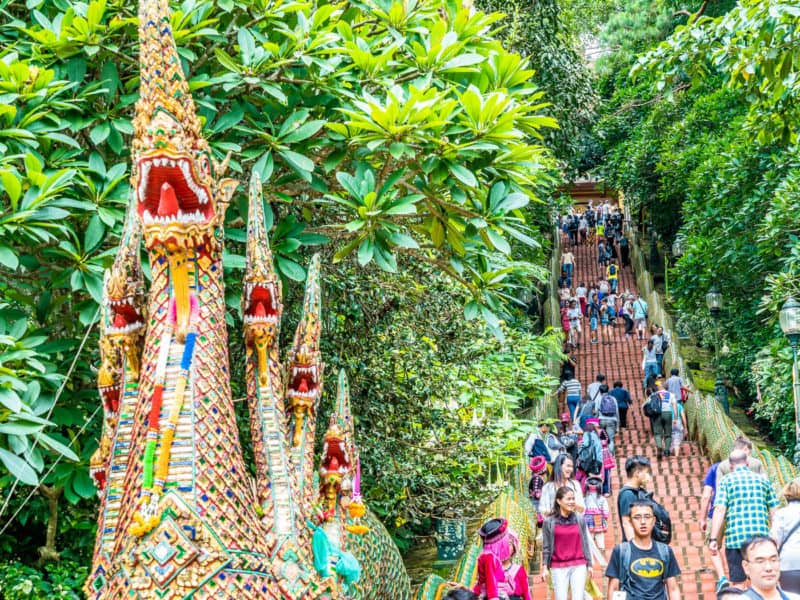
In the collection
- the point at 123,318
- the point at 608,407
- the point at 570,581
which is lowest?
the point at 570,581

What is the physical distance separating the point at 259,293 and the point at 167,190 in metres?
0.79

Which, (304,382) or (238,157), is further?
(238,157)

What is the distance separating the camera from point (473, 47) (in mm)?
8492

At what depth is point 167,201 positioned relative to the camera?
5.18 metres

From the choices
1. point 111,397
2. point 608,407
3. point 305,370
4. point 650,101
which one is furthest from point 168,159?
point 650,101

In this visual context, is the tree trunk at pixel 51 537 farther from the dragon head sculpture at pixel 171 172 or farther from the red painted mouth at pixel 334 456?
the dragon head sculpture at pixel 171 172

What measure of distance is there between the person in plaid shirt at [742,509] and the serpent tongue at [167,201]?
4.76 meters

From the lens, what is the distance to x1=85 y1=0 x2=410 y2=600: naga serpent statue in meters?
4.94

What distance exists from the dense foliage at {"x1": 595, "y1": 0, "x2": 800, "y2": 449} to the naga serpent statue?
4.97 m

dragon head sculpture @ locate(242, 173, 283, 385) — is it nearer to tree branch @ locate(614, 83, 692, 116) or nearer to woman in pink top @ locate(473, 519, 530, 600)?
woman in pink top @ locate(473, 519, 530, 600)

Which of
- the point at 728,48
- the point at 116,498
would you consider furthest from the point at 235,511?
the point at 728,48

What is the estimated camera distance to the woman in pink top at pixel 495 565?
8.16 m

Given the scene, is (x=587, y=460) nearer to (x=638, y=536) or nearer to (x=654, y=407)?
(x=654, y=407)

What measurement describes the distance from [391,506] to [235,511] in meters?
6.65
